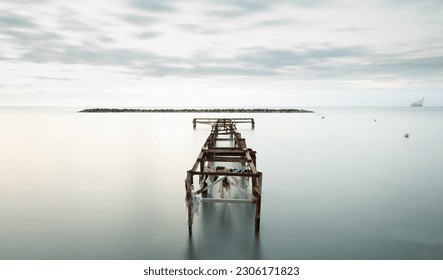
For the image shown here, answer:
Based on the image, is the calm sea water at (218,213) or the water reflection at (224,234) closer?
the water reflection at (224,234)

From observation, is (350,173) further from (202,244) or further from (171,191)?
(202,244)

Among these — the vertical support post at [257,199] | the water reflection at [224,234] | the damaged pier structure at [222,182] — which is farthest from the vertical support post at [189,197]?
the vertical support post at [257,199]

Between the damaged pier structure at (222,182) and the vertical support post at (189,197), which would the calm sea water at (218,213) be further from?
the damaged pier structure at (222,182)

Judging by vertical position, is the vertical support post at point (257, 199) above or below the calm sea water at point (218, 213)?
above

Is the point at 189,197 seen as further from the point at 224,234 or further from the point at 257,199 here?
the point at 257,199

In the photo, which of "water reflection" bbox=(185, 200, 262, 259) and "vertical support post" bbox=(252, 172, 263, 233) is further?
"vertical support post" bbox=(252, 172, 263, 233)

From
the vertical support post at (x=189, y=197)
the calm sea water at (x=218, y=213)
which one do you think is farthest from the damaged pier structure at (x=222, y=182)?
the calm sea water at (x=218, y=213)

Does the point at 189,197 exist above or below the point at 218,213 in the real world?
above

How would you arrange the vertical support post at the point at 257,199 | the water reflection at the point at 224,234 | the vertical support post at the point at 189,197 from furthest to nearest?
1. the vertical support post at the point at 257,199
2. the vertical support post at the point at 189,197
3. the water reflection at the point at 224,234

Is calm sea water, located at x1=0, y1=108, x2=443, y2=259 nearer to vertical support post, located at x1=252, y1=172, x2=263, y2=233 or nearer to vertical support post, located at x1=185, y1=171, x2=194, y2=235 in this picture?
vertical support post, located at x1=252, y1=172, x2=263, y2=233

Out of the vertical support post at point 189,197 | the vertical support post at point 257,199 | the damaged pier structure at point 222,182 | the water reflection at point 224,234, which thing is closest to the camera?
the water reflection at point 224,234

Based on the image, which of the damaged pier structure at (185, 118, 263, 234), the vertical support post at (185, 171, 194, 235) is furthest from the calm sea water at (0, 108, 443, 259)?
the damaged pier structure at (185, 118, 263, 234)

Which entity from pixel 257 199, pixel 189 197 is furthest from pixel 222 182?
pixel 189 197

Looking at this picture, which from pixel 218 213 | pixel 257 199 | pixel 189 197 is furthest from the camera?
pixel 218 213
